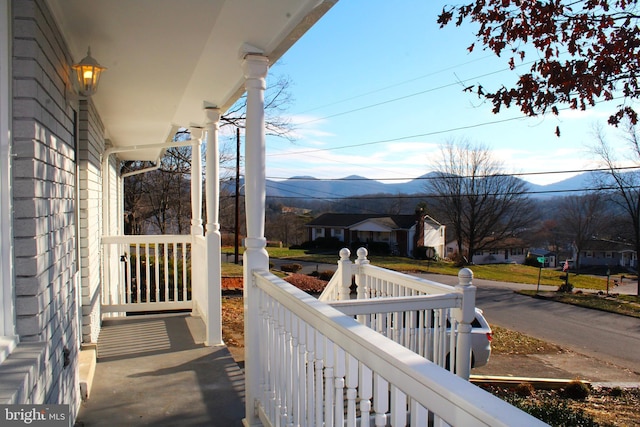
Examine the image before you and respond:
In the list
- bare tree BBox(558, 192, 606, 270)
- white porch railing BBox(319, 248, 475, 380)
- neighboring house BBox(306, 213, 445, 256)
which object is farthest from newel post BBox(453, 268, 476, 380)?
bare tree BBox(558, 192, 606, 270)

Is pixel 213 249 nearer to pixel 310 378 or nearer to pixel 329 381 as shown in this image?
pixel 310 378

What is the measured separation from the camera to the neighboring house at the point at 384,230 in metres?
41.9

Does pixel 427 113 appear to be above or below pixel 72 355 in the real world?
above

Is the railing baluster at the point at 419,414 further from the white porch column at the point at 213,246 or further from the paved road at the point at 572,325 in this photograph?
the paved road at the point at 572,325

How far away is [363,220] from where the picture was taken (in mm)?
44969

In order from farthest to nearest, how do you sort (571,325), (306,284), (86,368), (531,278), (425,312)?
(531,278)
(306,284)
(571,325)
(86,368)
(425,312)

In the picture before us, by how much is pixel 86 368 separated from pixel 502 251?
173 ft

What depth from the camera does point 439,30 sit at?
4543 millimetres

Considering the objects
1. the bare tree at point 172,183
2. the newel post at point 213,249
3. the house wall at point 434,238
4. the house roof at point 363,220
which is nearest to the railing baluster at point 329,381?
the newel post at point 213,249

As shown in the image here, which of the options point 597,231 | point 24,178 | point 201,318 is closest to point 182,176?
point 201,318

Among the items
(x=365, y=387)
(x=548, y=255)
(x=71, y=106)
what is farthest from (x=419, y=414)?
(x=548, y=255)

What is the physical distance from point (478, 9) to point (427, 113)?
1452 inches

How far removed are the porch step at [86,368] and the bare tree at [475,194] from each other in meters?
35.3

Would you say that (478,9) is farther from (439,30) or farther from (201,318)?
(201,318)
